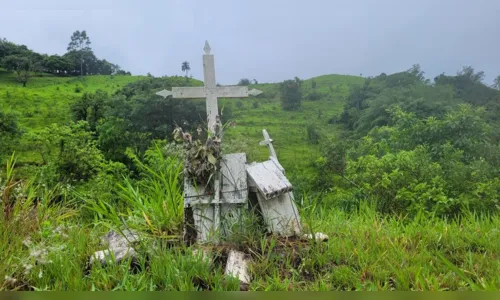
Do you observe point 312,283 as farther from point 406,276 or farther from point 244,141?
point 244,141

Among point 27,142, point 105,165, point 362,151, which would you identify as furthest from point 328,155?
point 27,142

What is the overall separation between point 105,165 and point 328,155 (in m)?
1.56

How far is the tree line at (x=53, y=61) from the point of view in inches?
101

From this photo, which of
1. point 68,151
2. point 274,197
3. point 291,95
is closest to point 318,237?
point 274,197

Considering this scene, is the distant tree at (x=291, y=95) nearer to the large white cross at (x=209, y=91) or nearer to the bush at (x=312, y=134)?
the bush at (x=312, y=134)

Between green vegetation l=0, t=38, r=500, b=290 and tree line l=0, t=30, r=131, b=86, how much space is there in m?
0.03

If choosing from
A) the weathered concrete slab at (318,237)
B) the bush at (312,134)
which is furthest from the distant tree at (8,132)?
the weathered concrete slab at (318,237)

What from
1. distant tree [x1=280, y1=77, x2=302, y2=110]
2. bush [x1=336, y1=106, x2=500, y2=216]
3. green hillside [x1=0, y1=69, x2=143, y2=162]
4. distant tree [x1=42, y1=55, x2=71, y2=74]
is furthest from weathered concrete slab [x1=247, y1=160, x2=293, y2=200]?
distant tree [x1=42, y1=55, x2=71, y2=74]

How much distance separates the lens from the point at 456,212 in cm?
267

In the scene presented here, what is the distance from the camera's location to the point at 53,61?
2602mm

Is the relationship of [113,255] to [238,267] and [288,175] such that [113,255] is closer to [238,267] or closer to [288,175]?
[238,267]

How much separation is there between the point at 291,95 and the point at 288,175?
0.51m

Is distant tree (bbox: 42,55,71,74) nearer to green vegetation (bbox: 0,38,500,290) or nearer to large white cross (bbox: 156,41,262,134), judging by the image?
green vegetation (bbox: 0,38,500,290)

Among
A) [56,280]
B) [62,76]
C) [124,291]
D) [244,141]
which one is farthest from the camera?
[62,76]
